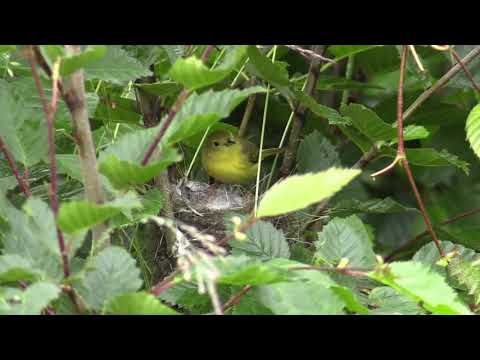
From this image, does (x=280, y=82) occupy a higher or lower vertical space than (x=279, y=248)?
higher

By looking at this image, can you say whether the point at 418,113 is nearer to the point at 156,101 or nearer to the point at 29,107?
the point at 156,101

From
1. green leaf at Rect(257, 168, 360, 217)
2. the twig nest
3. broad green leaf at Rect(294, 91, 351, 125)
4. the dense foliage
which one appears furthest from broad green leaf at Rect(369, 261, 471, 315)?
the twig nest

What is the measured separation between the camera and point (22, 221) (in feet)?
4.53

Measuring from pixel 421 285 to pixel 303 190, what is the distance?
262 millimetres

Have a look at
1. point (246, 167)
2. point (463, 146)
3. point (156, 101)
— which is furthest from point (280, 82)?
point (246, 167)

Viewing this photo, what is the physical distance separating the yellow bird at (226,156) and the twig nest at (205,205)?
294mm

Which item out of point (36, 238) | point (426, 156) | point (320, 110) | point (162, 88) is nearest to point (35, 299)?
point (36, 238)

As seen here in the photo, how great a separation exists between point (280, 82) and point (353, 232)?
51cm

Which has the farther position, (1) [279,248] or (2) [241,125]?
(2) [241,125]

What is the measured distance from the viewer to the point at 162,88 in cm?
221

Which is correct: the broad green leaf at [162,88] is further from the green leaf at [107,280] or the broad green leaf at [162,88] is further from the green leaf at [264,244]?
the green leaf at [107,280]

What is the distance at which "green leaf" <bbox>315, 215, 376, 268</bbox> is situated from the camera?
1.80 meters

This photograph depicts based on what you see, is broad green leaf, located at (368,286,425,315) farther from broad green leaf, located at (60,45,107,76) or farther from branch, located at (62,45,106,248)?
broad green leaf, located at (60,45,107,76)
